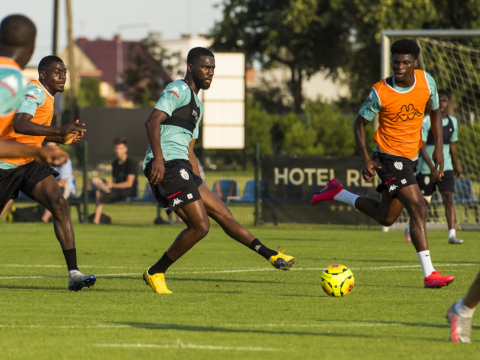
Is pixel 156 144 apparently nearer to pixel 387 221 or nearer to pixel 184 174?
pixel 184 174

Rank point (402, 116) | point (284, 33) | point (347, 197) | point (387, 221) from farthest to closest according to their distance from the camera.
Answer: point (284, 33) < point (347, 197) < point (387, 221) < point (402, 116)

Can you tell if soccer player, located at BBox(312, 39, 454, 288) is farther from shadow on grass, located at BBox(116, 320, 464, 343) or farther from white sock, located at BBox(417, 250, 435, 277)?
shadow on grass, located at BBox(116, 320, 464, 343)

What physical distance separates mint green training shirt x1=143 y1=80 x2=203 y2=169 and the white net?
887cm

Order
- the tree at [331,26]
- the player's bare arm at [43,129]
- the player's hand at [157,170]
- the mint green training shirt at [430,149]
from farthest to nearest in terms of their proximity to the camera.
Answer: the tree at [331,26]
the mint green training shirt at [430,149]
the player's hand at [157,170]
the player's bare arm at [43,129]

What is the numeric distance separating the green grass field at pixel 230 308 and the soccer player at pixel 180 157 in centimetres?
37

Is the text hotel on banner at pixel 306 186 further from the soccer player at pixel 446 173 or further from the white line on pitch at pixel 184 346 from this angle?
the white line on pitch at pixel 184 346

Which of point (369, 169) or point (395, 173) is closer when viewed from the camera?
point (369, 169)

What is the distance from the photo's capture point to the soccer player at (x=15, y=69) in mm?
4957

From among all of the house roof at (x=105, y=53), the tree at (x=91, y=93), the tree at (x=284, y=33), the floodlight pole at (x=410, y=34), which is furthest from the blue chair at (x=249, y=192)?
the house roof at (x=105, y=53)

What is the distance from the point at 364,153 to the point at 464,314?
3313 mm

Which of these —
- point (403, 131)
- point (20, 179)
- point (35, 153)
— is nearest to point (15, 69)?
point (35, 153)

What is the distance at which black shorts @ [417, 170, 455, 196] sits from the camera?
13.1 m

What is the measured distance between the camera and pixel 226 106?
930 inches

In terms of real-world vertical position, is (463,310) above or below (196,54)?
below
